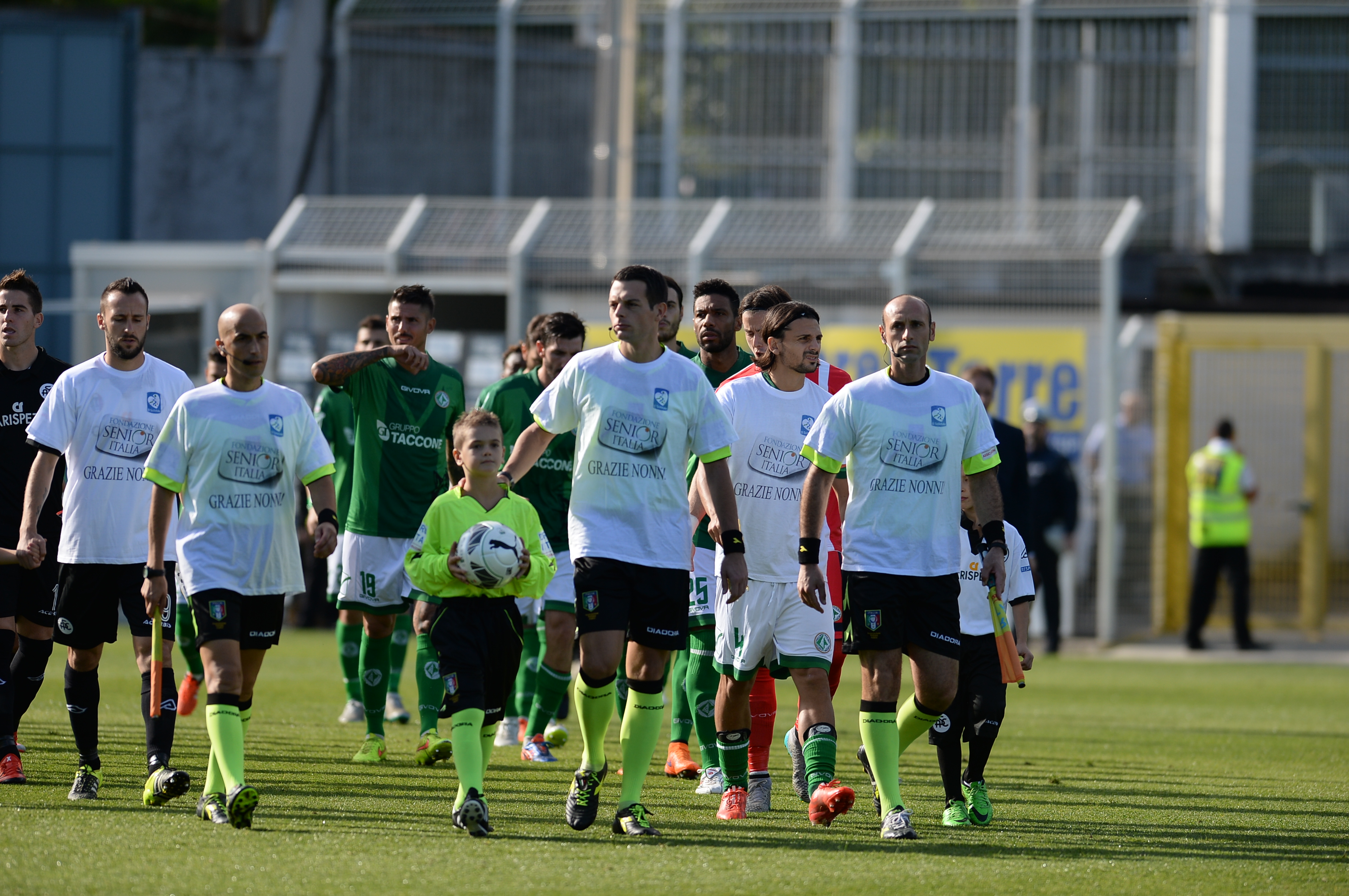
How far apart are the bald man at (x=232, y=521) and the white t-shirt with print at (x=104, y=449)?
0.80 meters

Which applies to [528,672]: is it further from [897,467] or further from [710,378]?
[897,467]

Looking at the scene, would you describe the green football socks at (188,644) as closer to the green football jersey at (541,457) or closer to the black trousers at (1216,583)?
the green football jersey at (541,457)

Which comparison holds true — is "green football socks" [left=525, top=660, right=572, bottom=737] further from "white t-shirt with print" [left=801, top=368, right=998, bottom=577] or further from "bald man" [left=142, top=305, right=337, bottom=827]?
"white t-shirt with print" [left=801, top=368, right=998, bottom=577]

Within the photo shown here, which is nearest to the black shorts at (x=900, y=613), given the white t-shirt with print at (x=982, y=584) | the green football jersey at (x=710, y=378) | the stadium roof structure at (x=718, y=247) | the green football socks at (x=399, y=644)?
the white t-shirt with print at (x=982, y=584)

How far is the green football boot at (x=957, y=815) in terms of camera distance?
677cm

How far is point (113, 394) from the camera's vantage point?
7.15 metres

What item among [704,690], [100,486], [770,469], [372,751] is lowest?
[372,751]

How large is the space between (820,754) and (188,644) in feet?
16.0

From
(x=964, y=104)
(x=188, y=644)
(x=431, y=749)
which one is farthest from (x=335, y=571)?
(x=964, y=104)

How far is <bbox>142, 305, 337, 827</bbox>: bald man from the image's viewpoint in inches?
245

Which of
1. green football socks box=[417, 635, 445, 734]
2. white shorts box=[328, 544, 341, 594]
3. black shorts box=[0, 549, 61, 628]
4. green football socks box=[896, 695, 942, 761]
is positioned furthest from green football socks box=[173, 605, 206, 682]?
green football socks box=[896, 695, 942, 761]

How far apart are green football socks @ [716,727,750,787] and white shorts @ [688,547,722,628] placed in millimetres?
778

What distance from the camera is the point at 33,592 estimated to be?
7.61m

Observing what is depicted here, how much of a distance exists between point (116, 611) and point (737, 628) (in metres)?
2.61
